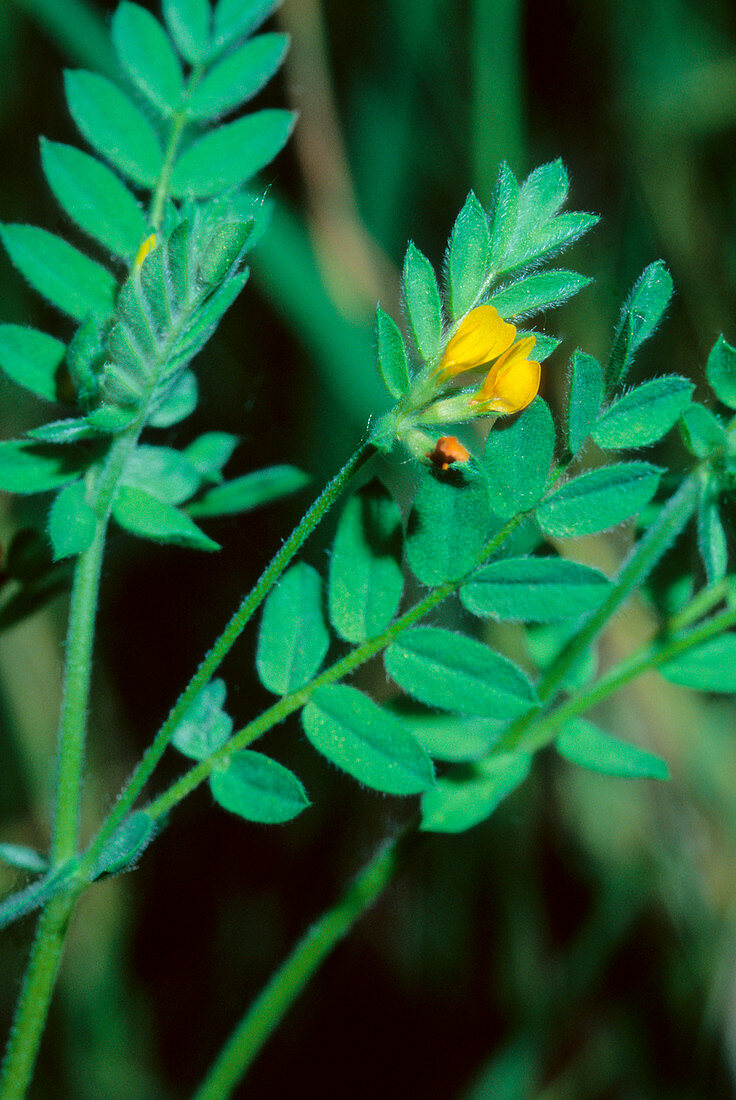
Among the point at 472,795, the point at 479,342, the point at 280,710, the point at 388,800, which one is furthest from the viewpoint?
the point at 388,800

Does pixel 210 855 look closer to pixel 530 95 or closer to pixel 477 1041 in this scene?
pixel 477 1041

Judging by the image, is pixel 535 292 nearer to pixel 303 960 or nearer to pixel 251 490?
pixel 251 490

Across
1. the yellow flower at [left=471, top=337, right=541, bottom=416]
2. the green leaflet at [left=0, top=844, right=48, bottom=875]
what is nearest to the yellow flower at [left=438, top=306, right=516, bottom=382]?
the yellow flower at [left=471, top=337, right=541, bottom=416]

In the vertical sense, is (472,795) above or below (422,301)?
below

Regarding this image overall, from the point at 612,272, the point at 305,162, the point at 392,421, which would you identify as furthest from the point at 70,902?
the point at 305,162

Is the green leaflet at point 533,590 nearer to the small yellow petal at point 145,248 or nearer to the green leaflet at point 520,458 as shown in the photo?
the green leaflet at point 520,458

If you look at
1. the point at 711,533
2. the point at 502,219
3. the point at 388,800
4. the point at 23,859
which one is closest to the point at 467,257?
the point at 502,219
